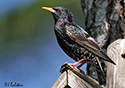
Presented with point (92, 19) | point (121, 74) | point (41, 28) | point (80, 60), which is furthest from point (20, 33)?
point (121, 74)

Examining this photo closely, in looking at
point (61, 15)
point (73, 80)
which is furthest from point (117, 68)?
point (61, 15)

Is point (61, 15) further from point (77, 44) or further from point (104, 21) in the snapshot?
point (104, 21)

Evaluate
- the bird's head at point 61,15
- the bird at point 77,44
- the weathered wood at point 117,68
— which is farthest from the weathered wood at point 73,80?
the bird's head at point 61,15

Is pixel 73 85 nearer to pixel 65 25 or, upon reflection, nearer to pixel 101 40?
pixel 65 25

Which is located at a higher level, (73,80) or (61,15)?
(61,15)

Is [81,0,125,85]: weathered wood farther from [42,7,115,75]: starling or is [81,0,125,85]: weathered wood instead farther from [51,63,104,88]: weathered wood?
[51,63,104,88]: weathered wood

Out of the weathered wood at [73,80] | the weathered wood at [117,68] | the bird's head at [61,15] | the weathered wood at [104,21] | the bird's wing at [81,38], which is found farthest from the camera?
the weathered wood at [104,21]

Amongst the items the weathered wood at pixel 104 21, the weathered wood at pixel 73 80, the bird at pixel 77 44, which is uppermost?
the weathered wood at pixel 104 21

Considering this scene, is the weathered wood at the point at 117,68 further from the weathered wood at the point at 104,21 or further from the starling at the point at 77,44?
the weathered wood at the point at 104,21
